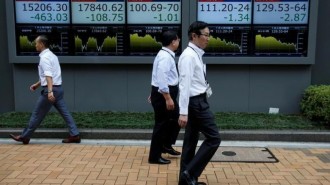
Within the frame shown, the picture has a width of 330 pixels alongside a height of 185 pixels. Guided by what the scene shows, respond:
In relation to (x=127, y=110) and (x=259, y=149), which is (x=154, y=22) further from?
(x=259, y=149)

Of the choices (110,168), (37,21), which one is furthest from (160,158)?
(37,21)

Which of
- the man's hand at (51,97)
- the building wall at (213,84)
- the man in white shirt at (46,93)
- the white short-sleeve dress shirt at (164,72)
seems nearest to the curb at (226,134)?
the man in white shirt at (46,93)

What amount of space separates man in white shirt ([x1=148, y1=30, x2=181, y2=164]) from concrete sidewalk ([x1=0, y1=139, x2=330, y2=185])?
303 mm

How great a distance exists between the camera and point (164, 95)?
4.98 m

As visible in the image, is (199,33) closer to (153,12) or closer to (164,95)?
(164,95)

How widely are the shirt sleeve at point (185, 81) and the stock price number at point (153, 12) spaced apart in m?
3.68

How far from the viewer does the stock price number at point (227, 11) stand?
7605 mm

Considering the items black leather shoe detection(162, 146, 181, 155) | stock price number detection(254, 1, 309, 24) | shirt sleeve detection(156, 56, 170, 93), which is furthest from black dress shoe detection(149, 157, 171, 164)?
stock price number detection(254, 1, 309, 24)

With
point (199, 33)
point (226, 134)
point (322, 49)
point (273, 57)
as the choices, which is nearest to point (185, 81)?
point (199, 33)

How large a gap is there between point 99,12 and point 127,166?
3.63m

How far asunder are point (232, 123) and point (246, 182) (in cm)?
229

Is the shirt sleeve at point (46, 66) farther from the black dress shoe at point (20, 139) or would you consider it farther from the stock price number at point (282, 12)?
the stock price number at point (282, 12)

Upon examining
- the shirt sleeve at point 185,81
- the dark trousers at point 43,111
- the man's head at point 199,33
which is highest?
the man's head at point 199,33

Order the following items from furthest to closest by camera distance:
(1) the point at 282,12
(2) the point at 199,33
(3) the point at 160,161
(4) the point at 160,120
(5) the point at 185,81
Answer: (1) the point at 282,12
(3) the point at 160,161
(4) the point at 160,120
(2) the point at 199,33
(5) the point at 185,81
